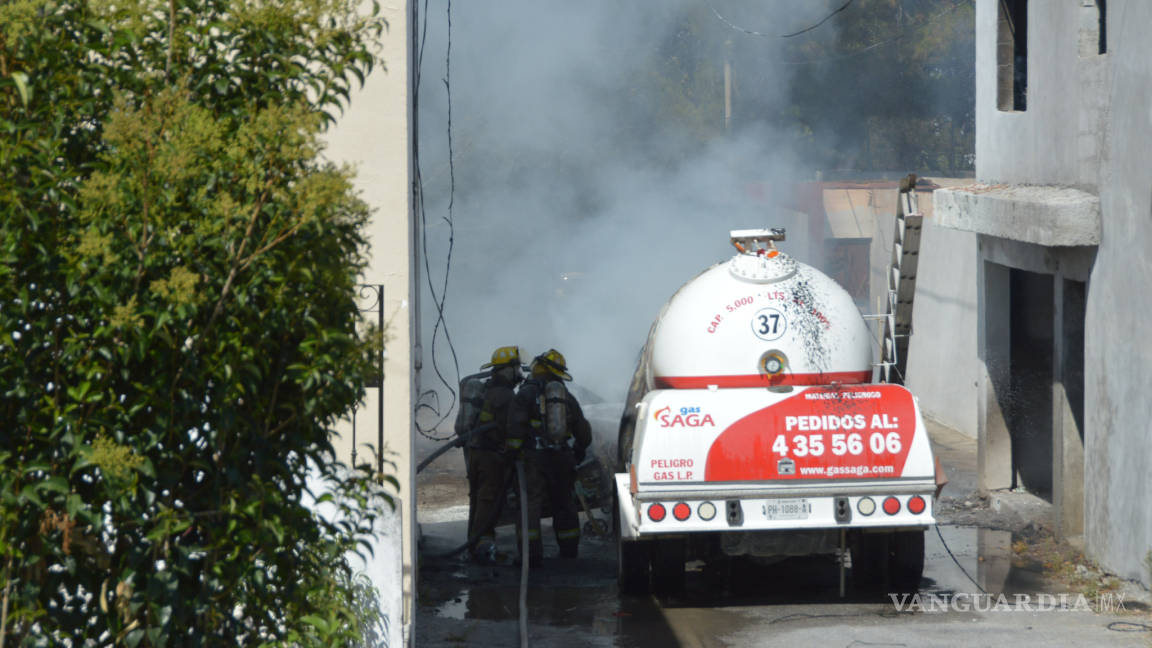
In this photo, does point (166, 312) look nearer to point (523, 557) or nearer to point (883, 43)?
point (523, 557)

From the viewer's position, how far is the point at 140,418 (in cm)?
328

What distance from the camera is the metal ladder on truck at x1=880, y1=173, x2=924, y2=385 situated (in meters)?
9.88

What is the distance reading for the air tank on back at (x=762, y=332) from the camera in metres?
9.08

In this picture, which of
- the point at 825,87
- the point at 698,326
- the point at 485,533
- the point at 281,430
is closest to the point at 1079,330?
the point at 698,326

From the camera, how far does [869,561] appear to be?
960 centimetres

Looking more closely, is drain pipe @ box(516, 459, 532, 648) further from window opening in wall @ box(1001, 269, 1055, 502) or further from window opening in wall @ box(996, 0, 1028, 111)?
window opening in wall @ box(996, 0, 1028, 111)

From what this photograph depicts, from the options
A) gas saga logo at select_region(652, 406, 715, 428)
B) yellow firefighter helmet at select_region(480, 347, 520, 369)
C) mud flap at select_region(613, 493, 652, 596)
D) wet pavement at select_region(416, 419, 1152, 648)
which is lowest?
wet pavement at select_region(416, 419, 1152, 648)

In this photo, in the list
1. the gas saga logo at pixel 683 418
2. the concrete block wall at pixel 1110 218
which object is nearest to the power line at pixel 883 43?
the concrete block wall at pixel 1110 218

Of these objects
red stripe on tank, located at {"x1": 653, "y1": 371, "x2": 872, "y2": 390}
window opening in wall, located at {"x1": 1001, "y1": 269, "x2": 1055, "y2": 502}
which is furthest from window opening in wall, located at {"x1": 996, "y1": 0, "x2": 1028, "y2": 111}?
red stripe on tank, located at {"x1": 653, "y1": 371, "x2": 872, "y2": 390}

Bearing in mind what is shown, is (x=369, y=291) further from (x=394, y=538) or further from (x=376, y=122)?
(x=394, y=538)

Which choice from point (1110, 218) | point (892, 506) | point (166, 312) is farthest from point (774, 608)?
point (166, 312)

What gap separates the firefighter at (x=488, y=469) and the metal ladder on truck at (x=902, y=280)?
128 inches

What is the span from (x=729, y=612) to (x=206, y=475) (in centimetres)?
631

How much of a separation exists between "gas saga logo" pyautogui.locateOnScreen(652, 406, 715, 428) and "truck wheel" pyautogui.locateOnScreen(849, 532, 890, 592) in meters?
1.82
